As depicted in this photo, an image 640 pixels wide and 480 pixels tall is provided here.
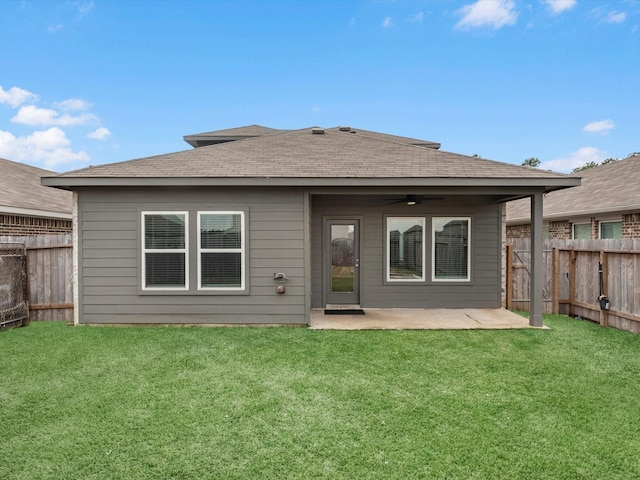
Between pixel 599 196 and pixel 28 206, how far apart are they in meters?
14.7

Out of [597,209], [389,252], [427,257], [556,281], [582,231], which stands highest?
[597,209]

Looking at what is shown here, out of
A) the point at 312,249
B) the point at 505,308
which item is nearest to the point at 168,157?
the point at 312,249

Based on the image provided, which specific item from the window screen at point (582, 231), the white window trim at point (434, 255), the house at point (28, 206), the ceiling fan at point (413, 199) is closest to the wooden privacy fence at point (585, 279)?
the white window trim at point (434, 255)

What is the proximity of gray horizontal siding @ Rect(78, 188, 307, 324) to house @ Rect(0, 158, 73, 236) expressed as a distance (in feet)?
10.4

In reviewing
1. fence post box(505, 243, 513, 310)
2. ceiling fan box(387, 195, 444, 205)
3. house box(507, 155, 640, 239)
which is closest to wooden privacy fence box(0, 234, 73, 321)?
ceiling fan box(387, 195, 444, 205)

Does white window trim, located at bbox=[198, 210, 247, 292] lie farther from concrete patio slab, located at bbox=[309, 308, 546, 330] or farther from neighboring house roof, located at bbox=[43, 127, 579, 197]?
concrete patio slab, located at bbox=[309, 308, 546, 330]

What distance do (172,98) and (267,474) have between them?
2190 cm

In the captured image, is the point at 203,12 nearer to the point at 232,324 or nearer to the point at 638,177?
the point at 232,324

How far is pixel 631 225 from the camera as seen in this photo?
8344mm

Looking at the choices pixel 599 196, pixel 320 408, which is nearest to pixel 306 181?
pixel 320 408

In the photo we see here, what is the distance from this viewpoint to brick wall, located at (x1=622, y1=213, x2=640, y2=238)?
8195 mm

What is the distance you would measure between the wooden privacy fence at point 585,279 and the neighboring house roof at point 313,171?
5.03 ft

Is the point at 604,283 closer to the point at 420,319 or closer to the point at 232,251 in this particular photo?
the point at 420,319

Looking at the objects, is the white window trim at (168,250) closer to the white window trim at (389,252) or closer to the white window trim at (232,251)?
the white window trim at (232,251)
